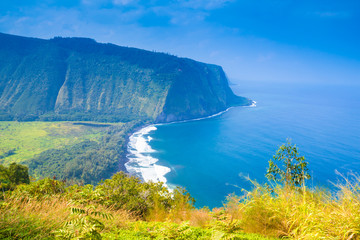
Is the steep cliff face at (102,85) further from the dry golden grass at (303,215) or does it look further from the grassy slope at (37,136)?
the dry golden grass at (303,215)

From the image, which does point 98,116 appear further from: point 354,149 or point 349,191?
point 349,191

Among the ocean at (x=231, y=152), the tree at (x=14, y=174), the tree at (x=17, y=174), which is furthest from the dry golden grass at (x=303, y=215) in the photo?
the tree at (x=17, y=174)

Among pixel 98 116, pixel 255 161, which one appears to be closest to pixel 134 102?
pixel 98 116

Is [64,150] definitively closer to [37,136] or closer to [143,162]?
[37,136]

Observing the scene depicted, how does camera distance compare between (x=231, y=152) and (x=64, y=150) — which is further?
(x=64, y=150)

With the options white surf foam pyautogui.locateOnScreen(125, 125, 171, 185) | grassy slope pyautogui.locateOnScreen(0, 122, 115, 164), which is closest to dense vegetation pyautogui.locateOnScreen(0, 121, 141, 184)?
grassy slope pyautogui.locateOnScreen(0, 122, 115, 164)

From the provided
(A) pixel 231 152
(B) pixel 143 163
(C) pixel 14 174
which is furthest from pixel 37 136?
(A) pixel 231 152
